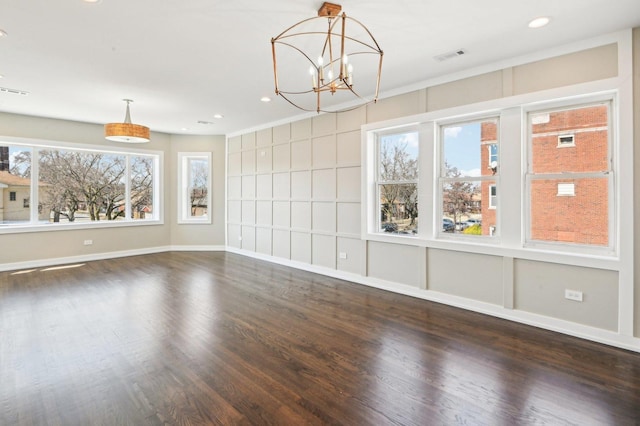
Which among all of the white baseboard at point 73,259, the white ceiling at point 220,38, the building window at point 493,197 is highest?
the white ceiling at point 220,38

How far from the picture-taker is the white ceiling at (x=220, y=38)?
8.52 feet

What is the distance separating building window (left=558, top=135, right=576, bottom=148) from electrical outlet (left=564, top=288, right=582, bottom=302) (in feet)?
4.85

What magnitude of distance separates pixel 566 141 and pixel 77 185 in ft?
27.7

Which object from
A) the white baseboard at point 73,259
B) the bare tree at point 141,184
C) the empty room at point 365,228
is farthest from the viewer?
the bare tree at point 141,184

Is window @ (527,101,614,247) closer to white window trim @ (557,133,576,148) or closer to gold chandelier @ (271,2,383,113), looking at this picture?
Result: white window trim @ (557,133,576,148)

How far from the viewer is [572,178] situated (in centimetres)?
331

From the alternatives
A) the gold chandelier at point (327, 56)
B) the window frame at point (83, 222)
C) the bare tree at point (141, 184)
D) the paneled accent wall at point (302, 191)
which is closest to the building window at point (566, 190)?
the gold chandelier at point (327, 56)

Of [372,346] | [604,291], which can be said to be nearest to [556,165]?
[604,291]

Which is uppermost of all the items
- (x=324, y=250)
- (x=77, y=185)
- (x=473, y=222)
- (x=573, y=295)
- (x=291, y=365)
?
(x=77, y=185)

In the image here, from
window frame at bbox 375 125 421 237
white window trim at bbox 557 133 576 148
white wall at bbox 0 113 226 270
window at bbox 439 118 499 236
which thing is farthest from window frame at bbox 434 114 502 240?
white wall at bbox 0 113 226 270

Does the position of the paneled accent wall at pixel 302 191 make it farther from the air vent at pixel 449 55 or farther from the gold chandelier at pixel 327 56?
the air vent at pixel 449 55

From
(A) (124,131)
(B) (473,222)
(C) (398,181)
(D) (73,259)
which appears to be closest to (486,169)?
(B) (473,222)

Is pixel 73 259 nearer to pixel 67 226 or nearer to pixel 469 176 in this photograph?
pixel 67 226

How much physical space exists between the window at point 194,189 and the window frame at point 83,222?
0.48m
